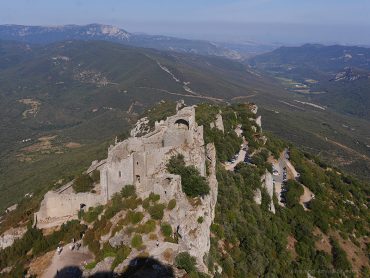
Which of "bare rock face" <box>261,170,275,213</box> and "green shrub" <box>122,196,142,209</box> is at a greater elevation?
"green shrub" <box>122,196,142,209</box>

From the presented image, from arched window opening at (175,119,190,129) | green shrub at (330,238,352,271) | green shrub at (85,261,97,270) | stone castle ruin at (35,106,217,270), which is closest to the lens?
green shrub at (85,261,97,270)

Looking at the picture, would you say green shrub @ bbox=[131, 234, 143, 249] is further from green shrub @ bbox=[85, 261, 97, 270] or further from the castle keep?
the castle keep

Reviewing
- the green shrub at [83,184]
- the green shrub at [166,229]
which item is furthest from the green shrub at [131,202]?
the green shrub at [83,184]

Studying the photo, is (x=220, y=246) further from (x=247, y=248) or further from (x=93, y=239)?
(x=93, y=239)

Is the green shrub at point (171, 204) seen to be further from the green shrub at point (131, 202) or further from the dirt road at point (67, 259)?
the dirt road at point (67, 259)

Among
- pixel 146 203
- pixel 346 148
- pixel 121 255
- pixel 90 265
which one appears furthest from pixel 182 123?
pixel 346 148

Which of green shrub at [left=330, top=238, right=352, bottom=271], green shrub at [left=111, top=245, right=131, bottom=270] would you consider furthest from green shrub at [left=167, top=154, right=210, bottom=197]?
green shrub at [left=330, top=238, right=352, bottom=271]

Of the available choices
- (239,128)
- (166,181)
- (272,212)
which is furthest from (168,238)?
(239,128)

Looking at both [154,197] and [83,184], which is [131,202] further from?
[83,184]
